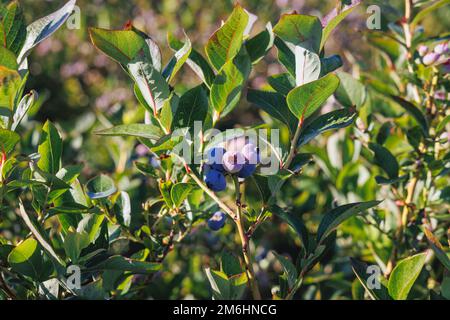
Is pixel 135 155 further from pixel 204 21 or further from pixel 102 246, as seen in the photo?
pixel 204 21

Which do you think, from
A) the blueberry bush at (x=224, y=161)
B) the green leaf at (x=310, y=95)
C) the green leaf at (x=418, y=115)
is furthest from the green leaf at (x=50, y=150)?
the green leaf at (x=418, y=115)

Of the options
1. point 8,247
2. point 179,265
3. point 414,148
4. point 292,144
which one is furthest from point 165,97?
point 179,265

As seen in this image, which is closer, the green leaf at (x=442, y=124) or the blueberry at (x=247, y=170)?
the blueberry at (x=247, y=170)

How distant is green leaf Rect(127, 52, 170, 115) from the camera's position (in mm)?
752

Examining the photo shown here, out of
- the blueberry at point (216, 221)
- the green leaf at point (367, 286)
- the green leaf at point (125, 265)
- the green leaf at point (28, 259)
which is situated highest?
the green leaf at point (28, 259)

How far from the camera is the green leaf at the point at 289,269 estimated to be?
0.82 meters

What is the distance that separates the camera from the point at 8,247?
0.82 metres

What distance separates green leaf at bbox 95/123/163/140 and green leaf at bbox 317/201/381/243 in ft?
0.91

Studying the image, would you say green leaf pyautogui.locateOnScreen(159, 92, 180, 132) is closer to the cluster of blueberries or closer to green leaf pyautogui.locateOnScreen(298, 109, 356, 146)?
the cluster of blueberries

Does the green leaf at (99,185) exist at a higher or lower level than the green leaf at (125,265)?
higher

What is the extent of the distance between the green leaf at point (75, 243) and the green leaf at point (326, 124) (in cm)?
34

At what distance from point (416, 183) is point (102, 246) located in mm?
609

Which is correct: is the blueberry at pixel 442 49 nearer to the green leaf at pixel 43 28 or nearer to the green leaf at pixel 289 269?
the green leaf at pixel 289 269

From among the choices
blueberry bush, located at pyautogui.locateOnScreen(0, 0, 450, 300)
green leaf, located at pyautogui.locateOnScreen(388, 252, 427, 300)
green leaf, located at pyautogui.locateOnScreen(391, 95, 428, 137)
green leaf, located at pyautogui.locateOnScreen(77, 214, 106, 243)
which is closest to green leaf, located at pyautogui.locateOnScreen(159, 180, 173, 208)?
blueberry bush, located at pyautogui.locateOnScreen(0, 0, 450, 300)
